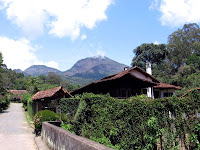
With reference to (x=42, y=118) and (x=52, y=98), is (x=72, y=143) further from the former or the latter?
(x=52, y=98)

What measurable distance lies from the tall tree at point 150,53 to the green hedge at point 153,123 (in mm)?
50465

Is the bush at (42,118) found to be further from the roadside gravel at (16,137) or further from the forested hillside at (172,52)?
the forested hillside at (172,52)

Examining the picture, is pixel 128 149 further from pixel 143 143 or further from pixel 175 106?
pixel 175 106

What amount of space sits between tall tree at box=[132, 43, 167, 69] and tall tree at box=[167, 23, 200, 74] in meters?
2.10

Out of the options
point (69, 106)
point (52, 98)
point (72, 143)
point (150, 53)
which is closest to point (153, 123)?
point (72, 143)

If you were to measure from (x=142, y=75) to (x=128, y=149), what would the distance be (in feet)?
62.5

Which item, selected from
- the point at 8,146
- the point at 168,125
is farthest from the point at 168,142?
the point at 8,146

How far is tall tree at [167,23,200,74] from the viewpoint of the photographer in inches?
2243

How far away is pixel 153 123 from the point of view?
6453mm

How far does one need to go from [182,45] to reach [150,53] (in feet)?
28.1

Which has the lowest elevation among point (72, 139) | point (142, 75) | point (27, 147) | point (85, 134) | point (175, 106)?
point (27, 147)

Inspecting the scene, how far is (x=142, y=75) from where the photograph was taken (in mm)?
25562

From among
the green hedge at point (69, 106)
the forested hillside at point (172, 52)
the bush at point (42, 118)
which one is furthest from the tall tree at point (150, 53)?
the bush at point (42, 118)

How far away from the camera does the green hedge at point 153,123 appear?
21.4 feet
